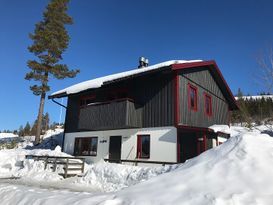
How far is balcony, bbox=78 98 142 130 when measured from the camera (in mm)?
16047

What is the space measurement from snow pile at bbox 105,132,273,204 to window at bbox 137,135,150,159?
399 inches

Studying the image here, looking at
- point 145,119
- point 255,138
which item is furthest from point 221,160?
point 145,119

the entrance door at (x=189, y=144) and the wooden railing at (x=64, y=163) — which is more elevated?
the entrance door at (x=189, y=144)

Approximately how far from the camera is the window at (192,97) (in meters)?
16.8

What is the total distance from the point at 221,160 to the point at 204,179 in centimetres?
70

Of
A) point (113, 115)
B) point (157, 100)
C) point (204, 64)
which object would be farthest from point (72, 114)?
point (204, 64)

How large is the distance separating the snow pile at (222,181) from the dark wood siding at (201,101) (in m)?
9.86

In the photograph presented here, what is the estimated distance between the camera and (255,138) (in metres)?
5.66

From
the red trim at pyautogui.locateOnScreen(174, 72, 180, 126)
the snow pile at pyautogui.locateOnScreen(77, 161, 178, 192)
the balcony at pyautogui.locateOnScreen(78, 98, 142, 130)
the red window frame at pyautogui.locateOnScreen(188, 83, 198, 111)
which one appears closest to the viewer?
the snow pile at pyautogui.locateOnScreen(77, 161, 178, 192)

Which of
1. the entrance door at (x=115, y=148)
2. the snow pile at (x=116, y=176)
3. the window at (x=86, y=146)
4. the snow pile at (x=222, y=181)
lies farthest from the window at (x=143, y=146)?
the snow pile at (x=222, y=181)

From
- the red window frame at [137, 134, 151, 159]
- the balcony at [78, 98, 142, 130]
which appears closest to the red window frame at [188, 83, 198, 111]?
the balcony at [78, 98, 142, 130]

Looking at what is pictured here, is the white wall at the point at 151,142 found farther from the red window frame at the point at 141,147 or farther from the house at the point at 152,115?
the red window frame at the point at 141,147

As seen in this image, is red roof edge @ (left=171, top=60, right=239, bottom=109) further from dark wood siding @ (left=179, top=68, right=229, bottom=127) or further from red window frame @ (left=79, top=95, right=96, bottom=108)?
red window frame @ (left=79, top=95, right=96, bottom=108)

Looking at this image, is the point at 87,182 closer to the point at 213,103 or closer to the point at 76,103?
the point at 76,103
